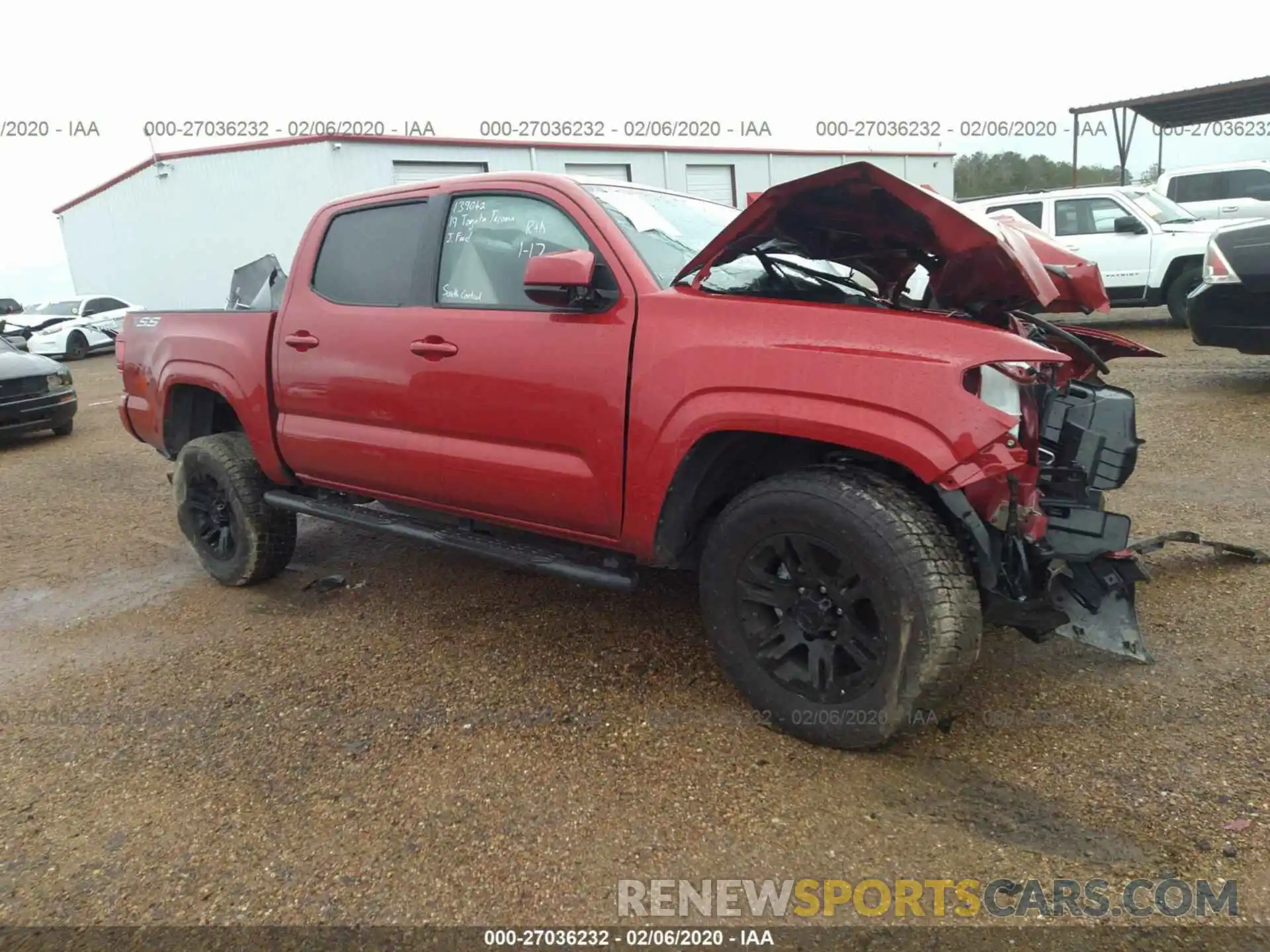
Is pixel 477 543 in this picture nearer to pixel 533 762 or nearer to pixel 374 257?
pixel 533 762

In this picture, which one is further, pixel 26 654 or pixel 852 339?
pixel 26 654

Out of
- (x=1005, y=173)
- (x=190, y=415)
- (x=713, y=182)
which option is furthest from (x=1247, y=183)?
(x=1005, y=173)

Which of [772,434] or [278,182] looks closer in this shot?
[772,434]

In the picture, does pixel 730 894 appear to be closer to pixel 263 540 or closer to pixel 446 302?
pixel 446 302

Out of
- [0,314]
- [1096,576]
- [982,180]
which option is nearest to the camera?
[1096,576]

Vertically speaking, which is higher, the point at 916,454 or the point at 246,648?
the point at 916,454

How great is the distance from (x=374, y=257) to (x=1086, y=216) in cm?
1026

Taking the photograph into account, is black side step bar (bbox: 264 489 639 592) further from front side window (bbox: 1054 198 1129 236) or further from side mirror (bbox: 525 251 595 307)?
front side window (bbox: 1054 198 1129 236)

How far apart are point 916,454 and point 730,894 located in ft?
4.05

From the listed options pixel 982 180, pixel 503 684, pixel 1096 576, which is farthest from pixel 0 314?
pixel 982 180

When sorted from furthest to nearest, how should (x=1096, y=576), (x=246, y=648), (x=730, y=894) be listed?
(x=246, y=648) < (x=1096, y=576) < (x=730, y=894)

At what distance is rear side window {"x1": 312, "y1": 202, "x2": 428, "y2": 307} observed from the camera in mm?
3629

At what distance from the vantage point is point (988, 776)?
8.30ft

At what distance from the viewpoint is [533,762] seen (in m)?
2.75
